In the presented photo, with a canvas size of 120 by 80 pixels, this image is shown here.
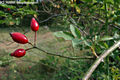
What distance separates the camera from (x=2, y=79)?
2531 mm

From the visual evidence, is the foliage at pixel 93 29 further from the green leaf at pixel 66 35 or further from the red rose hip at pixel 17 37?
the red rose hip at pixel 17 37

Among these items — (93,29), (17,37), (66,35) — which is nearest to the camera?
(66,35)

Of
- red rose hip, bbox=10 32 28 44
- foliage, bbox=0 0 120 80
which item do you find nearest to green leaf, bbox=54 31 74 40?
foliage, bbox=0 0 120 80

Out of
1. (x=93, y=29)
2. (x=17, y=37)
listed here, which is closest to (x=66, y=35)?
(x=17, y=37)

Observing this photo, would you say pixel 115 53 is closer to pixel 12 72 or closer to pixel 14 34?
pixel 14 34

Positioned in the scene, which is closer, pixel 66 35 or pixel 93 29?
pixel 66 35

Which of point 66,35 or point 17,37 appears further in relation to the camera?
point 17,37

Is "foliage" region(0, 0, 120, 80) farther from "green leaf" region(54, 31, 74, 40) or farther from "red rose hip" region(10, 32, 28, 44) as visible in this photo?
"red rose hip" region(10, 32, 28, 44)

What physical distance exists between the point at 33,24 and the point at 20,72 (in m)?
2.11

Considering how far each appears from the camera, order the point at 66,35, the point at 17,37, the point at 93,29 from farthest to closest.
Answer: the point at 93,29 < the point at 17,37 < the point at 66,35

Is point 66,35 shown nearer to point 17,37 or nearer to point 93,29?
point 17,37

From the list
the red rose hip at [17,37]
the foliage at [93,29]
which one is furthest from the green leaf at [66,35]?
the red rose hip at [17,37]

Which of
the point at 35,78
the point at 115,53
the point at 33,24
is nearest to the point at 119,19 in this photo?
the point at 115,53

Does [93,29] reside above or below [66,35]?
below
